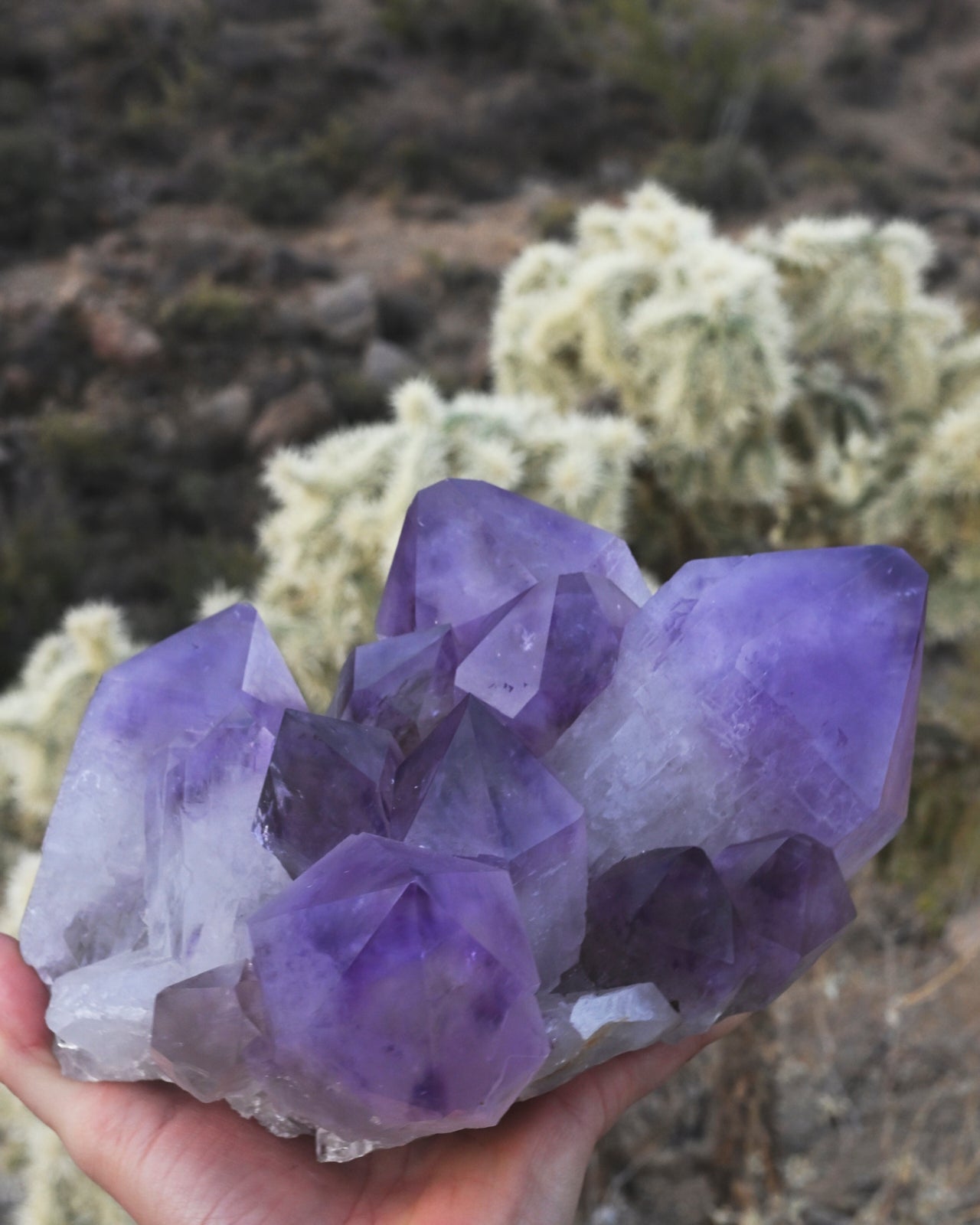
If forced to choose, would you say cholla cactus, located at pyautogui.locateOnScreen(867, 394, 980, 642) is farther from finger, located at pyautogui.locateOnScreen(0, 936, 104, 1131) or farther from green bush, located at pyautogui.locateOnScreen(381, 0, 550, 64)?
green bush, located at pyautogui.locateOnScreen(381, 0, 550, 64)

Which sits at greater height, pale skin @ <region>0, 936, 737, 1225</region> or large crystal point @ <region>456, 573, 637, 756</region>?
large crystal point @ <region>456, 573, 637, 756</region>

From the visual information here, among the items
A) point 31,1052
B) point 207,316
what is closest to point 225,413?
point 207,316

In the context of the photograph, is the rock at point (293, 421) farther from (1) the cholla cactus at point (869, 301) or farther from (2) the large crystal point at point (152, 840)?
(2) the large crystal point at point (152, 840)

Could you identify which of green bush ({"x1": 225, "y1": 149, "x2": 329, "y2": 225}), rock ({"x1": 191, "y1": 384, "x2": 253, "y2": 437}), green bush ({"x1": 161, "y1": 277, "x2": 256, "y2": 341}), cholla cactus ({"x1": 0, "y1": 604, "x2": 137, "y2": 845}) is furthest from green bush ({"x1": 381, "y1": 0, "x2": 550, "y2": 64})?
cholla cactus ({"x1": 0, "y1": 604, "x2": 137, "y2": 845})

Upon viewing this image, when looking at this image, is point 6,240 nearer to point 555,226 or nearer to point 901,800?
point 555,226

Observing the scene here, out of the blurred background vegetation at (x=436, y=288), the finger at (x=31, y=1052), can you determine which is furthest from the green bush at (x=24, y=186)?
the finger at (x=31, y=1052)

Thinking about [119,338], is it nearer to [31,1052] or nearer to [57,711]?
[57,711]
